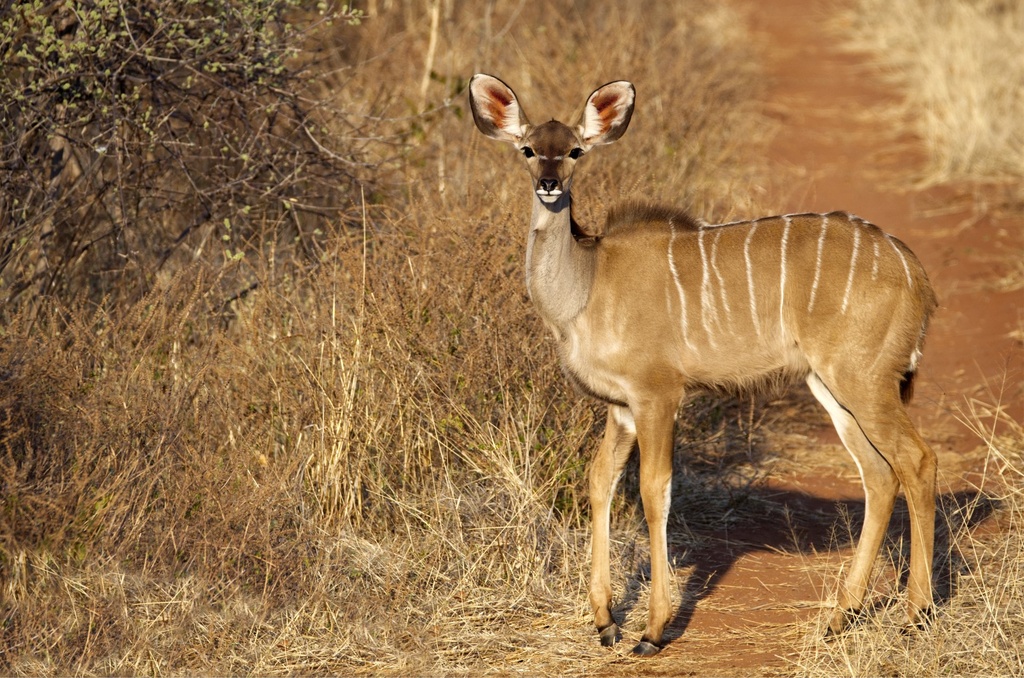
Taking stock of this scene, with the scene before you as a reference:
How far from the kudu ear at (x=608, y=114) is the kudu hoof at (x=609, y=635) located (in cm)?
147

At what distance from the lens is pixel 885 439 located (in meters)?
4.03

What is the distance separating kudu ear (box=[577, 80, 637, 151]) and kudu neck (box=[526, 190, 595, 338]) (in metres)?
0.24

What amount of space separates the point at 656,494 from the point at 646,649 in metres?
0.46

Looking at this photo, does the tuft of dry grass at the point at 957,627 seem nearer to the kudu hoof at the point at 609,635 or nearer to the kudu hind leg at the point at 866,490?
the kudu hind leg at the point at 866,490

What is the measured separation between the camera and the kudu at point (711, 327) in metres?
4.01

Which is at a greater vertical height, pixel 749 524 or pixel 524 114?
pixel 524 114

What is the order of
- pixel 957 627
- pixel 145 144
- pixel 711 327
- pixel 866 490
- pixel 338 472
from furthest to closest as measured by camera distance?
pixel 145 144, pixel 338 472, pixel 866 490, pixel 711 327, pixel 957 627

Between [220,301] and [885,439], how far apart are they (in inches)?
107

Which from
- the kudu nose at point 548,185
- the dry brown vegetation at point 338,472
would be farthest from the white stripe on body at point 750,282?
the dry brown vegetation at point 338,472

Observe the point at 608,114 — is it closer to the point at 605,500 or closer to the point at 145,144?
the point at 605,500

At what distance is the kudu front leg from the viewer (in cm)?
397

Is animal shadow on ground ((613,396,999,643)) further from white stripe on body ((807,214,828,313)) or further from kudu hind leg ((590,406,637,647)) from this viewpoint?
white stripe on body ((807,214,828,313))

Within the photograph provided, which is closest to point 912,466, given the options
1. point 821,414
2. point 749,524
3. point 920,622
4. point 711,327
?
point 920,622

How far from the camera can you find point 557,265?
403cm
